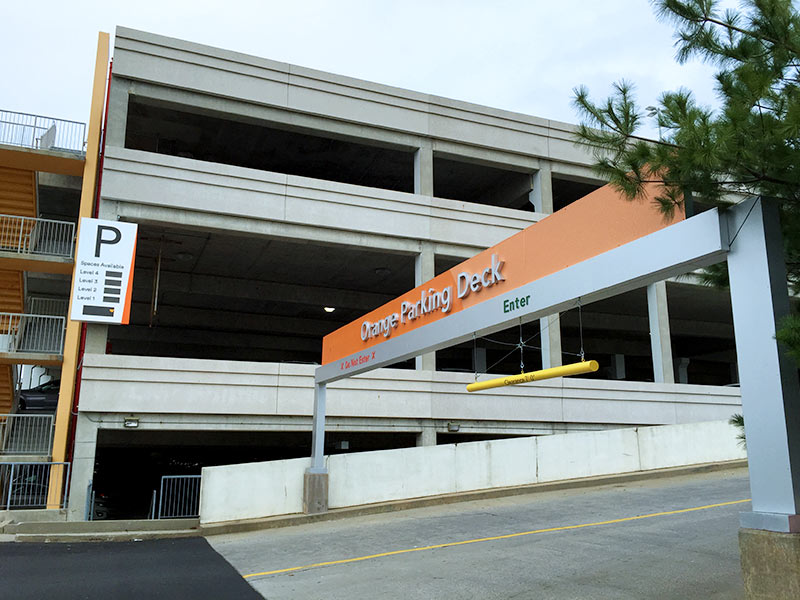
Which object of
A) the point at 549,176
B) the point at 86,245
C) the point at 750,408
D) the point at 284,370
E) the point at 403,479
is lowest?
the point at 403,479

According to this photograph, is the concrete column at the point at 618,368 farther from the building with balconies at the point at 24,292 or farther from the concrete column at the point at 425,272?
the building with balconies at the point at 24,292

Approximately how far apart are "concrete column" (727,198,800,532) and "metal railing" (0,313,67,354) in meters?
17.7

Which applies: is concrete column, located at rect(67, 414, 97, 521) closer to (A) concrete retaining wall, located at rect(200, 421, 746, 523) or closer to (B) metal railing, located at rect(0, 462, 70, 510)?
(B) metal railing, located at rect(0, 462, 70, 510)

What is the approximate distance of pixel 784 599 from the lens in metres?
5.07

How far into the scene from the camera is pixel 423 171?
72.0ft

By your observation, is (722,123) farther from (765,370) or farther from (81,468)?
(81,468)

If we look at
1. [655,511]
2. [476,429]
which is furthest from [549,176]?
[655,511]

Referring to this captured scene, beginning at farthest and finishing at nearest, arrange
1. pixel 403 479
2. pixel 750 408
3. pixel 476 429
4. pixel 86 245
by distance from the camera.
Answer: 1. pixel 476 429
2. pixel 86 245
3. pixel 403 479
4. pixel 750 408

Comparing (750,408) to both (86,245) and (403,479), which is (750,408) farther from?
(86,245)

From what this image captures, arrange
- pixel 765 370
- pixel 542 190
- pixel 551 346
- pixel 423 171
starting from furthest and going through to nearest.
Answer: pixel 542 190 → pixel 423 171 → pixel 551 346 → pixel 765 370

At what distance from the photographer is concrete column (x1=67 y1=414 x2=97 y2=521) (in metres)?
16.7

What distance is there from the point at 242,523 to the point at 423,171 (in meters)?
12.2

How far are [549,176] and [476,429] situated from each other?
9.12 m

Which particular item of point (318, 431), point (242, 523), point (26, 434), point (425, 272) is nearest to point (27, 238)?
point (26, 434)
